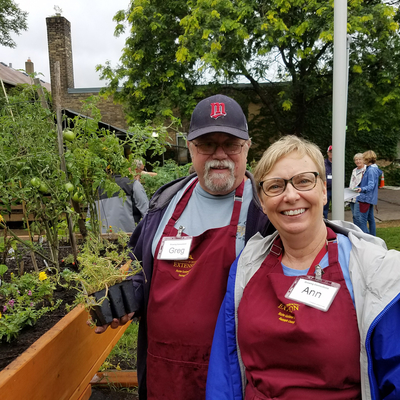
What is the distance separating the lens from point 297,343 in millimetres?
1176

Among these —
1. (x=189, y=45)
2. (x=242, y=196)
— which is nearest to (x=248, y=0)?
(x=189, y=45)

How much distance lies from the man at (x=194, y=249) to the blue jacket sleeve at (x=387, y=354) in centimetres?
70

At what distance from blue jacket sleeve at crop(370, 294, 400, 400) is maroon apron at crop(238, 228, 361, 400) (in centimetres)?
6

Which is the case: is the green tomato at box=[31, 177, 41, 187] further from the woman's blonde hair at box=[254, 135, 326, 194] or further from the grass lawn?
the grass lawn

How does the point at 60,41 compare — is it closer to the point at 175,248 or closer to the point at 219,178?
the point at 219,178

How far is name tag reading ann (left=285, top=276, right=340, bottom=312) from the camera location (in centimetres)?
117

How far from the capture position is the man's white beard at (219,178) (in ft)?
5.89

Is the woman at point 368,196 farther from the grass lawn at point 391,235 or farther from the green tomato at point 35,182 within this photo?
the green tomato at point 35,182

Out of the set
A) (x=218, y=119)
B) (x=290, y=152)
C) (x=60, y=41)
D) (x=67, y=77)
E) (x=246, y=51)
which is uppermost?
(x=60, y=41)

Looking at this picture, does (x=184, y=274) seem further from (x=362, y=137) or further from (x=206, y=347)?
(x=362, y=137)

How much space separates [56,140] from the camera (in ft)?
9.03

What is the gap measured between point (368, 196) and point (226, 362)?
19.9 feet

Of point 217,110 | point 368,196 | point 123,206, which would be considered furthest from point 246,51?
point 217,110

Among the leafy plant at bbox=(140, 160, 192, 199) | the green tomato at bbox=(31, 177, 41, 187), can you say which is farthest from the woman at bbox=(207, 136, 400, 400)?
the leafy plant at bbox=(140, 160, 192, 199)
